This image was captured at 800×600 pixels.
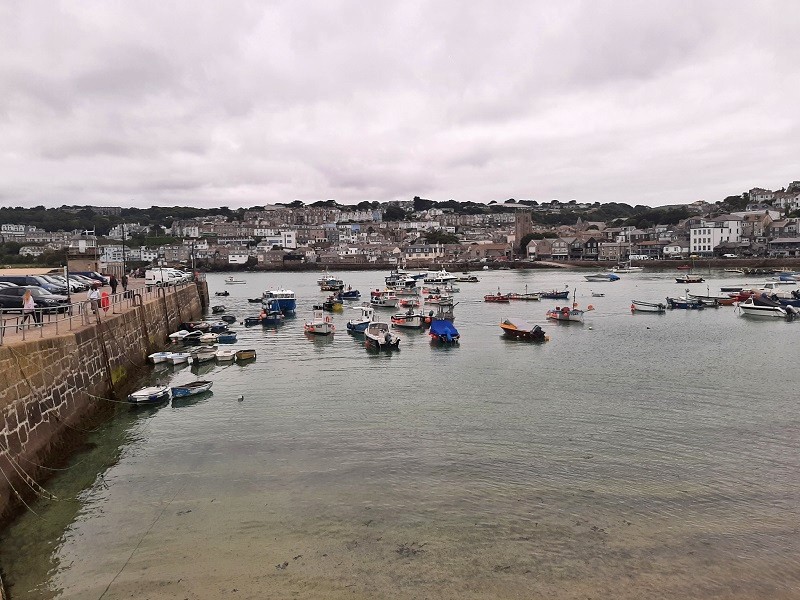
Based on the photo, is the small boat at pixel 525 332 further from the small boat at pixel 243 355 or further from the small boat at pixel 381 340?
the small boat at pixel 243 355

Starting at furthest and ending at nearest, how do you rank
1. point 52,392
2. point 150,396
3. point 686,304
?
point 686,304 < point 150,396 < point 52,392

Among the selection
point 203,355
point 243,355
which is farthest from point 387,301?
point 203,355

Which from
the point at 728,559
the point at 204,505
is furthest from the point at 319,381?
the point at 728,559

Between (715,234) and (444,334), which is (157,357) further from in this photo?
(715,234)

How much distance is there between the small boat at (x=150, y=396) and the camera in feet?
65.2

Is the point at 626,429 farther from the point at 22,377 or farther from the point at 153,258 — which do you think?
the point at 153,258

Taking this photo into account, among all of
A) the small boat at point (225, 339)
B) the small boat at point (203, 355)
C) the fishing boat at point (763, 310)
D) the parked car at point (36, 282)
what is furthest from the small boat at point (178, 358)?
the fishing boat at point (763, 310)

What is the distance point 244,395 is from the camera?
2206 centimetres

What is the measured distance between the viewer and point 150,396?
20.1 meters

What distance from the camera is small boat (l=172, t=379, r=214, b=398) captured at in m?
21.3

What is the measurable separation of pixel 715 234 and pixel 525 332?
123264 millimetres

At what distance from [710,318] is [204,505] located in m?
46.3

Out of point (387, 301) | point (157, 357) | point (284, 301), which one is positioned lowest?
point (157, 357)

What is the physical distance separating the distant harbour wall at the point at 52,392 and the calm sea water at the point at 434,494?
2.14 feet
